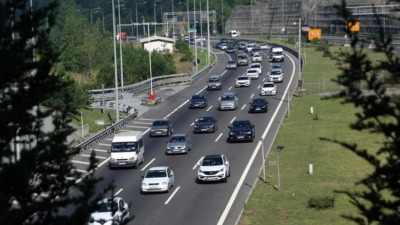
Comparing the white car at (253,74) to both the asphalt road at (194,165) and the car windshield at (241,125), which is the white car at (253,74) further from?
the car windshield at (241,125)

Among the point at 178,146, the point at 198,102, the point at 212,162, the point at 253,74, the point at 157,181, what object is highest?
the point at 253,74

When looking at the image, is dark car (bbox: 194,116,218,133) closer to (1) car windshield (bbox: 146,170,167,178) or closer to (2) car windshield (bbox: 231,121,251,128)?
(2) car windshield (bbox: 231,121,251,128)

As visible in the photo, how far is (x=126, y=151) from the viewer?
36688 mm

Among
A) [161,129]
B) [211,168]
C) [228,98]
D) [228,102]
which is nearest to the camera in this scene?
[211,168]

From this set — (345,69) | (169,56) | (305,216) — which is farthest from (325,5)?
(345,69)

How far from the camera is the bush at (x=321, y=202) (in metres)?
26.9

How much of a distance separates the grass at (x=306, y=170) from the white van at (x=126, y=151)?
8544 millimetres

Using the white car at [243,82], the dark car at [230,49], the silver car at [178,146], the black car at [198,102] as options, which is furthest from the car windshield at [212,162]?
the dark car at [230,49]

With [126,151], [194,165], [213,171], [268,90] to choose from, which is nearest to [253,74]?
[268,90]

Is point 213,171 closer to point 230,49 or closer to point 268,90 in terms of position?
point 268,90

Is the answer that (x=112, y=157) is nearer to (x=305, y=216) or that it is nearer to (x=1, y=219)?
(x=305, y=216)

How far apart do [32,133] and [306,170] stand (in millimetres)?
24707

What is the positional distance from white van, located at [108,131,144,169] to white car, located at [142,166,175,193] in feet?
16.5

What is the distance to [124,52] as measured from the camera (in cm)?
9450
